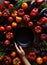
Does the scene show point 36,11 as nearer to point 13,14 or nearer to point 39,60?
point 13,14

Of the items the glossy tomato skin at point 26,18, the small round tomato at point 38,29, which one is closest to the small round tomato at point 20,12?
the glossy tomato skin at point 26,18

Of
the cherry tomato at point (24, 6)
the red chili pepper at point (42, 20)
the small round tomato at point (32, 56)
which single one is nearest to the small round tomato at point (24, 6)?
the cherry tomato at point (24, 6)

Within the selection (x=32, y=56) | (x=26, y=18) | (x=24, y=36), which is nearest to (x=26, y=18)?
(x=26, y=18)

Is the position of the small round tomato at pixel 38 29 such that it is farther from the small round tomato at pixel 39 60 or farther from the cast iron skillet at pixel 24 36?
the small round tomato at pixel 39 60

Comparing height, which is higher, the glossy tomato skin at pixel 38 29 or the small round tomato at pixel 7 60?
the glossy tomato skin at pixel 38 29

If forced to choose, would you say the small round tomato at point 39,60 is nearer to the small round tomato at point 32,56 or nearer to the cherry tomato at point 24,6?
the small round tomato at point 32,56

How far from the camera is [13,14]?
1.41 meters

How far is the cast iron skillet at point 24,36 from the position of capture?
1.38 metres

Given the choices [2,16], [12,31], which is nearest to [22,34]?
[12,31]

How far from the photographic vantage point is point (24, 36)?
1.39 metres

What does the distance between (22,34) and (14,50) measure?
0.36 ft

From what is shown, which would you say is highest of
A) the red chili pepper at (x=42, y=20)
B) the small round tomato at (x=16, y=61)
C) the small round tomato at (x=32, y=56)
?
the red chili pepper at (x=42, y=20)

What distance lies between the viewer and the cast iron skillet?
54.3 inches

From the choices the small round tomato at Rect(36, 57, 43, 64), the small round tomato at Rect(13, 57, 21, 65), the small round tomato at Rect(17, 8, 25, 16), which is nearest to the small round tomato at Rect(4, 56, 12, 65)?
the small round tomato at Rect(13, 57, 21, 65)
